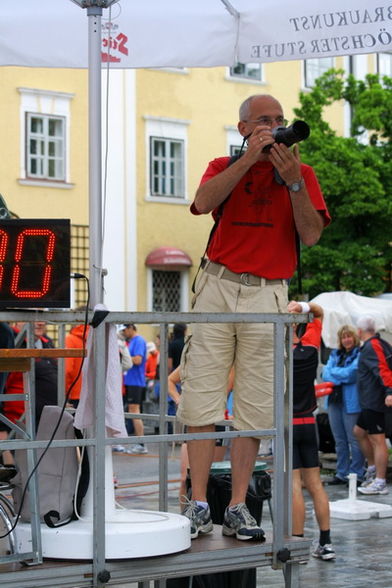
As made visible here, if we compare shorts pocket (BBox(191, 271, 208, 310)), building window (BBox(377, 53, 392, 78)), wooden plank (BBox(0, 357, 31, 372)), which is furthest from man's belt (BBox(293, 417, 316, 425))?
building window (BBox(377, 53, 392, 78))

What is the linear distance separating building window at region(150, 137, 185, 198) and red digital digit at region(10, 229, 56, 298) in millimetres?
28951

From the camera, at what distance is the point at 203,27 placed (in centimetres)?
710

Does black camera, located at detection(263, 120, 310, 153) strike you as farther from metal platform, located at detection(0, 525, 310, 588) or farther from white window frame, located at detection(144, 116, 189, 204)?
white window frame, located at detection(144, 116, 189, 204)

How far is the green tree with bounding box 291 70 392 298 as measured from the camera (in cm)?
3133

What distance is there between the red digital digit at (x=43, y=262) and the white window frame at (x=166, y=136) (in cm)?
2866

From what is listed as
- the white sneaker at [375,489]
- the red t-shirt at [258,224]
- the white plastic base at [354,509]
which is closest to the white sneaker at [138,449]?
the white sneaker at [375,489]

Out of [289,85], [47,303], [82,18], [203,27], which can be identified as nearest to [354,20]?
[203,27]

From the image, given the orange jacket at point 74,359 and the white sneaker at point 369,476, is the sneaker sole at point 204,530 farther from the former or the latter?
the white sneaker at point 369,476

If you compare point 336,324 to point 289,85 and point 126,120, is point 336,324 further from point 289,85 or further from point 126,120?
point 289,85

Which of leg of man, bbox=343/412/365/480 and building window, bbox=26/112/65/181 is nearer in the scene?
leg of man, bbox=343/412/365/480

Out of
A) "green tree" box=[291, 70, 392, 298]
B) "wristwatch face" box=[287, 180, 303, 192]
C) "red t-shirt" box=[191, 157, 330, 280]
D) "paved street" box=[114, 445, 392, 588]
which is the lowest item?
"paved street" box=[114, 445, 392, 588]

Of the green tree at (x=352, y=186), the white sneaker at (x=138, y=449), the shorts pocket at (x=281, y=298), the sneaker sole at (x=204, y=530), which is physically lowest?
the white sneaker at (x=138, y=449)

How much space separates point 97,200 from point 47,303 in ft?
2.81

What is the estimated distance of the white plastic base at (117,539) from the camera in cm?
467
